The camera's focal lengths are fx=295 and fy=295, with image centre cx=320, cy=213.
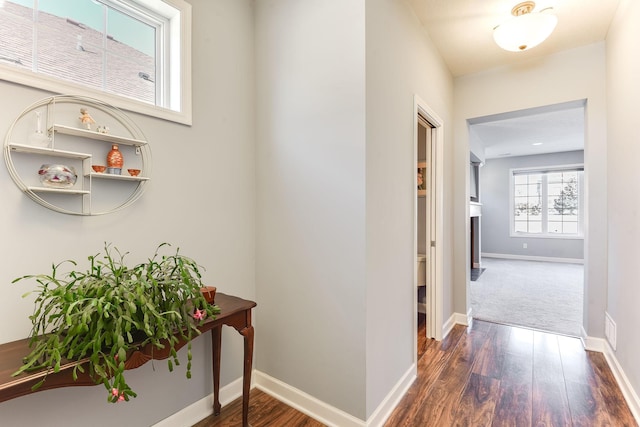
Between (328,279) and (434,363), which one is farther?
(434,363)

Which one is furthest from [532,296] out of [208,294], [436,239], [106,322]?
[106,322]

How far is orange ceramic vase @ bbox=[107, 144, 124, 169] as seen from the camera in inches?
54.6

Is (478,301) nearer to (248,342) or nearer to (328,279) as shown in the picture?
(328,279)

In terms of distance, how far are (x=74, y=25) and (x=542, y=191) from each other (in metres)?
8.73

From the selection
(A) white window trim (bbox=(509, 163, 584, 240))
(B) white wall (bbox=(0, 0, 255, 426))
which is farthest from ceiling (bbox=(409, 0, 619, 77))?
(A) white window trim (bbox=(509, 163, 584, 240))

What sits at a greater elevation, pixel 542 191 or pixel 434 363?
pixel 542 191

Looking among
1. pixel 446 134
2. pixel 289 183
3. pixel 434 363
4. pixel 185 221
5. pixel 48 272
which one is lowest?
pixel 434 363

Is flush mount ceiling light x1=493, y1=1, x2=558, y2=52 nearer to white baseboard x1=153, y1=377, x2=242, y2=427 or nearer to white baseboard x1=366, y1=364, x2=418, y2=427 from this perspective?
white baseboard x1=366, y1=364, x2=418, y2=427

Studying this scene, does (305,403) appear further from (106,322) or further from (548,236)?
(548,236)

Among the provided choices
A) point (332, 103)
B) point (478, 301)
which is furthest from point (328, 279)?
point (478, 301)

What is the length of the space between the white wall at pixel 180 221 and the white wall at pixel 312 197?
0.15 m

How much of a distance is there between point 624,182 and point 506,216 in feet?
20.0

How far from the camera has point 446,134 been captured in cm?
294

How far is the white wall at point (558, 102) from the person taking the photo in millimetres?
2533
